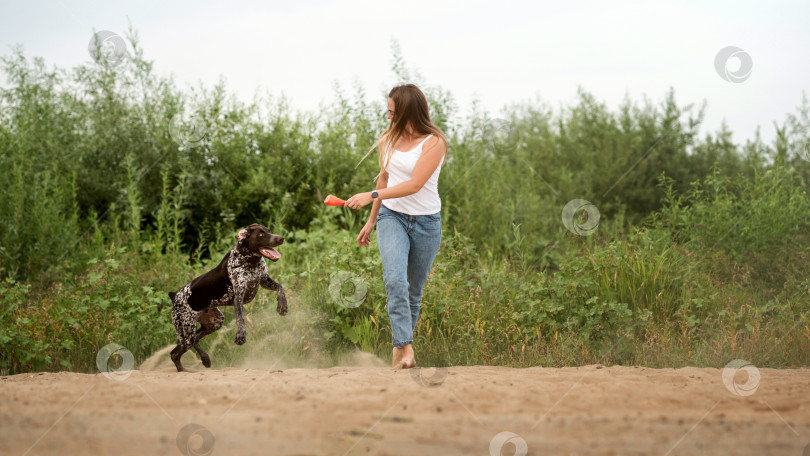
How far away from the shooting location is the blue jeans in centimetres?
500

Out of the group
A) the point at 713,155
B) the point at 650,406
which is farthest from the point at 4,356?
the point at 713,155

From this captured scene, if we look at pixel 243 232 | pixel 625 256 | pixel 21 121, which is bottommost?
pixel 625 256

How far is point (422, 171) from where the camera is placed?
4941 mm

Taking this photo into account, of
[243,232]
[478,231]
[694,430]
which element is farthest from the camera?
[478,231]

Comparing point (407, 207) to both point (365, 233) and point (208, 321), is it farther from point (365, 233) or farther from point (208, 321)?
point (208, 321)

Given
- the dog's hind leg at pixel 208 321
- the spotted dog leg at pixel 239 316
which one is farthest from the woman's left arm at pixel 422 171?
the dog's hind leg at pixel 208 321

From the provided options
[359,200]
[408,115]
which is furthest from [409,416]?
[408,115]

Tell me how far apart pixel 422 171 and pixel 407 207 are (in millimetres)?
329

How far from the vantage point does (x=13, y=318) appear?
6.49 metres

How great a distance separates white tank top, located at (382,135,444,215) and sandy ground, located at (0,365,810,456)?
137cm

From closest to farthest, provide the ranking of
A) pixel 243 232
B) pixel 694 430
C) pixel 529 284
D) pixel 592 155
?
pixel 694 430
pixel 243 232
pixel 529 284
pixel 592 155

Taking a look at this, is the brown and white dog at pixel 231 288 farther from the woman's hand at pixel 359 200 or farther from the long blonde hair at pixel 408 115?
the long blonde hair at pixel 408 115

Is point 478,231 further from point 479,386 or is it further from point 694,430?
point 694,430

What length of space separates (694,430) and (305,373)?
2677 mm
